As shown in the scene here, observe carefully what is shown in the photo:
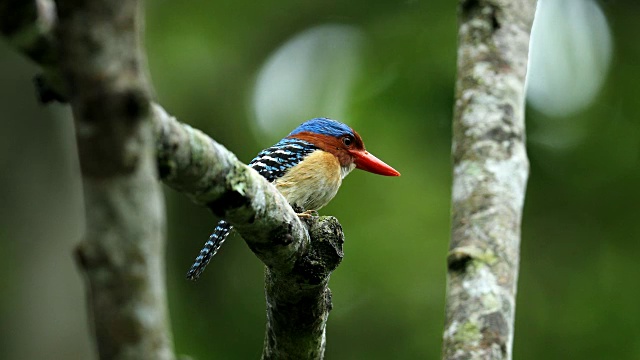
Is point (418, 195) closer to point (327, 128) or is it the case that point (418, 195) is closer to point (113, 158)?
point (327, 128)

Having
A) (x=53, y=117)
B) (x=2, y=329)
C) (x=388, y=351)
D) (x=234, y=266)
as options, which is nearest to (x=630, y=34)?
(x=388, y=351)

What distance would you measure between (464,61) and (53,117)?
3.62 m

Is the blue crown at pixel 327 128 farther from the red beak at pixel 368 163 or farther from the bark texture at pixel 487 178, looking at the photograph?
the bark texture at pixel 487 178

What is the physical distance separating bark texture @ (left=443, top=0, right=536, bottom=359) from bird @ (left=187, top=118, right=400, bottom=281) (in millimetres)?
1381

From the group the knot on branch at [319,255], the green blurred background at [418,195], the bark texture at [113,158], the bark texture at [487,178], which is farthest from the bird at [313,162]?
the bark texture at [113,158]

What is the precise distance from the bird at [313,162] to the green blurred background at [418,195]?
2677mm

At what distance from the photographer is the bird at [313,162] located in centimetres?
527

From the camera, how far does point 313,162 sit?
17.7 feet

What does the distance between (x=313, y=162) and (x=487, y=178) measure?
1988mm

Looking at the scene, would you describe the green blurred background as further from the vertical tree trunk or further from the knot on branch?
the vertical tree trunk

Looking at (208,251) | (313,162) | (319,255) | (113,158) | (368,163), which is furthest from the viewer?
(368,163)

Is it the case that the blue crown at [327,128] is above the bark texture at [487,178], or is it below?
above

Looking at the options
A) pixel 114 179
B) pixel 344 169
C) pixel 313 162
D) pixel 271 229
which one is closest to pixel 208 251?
pixel 313 162

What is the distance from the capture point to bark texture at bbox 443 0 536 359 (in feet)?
10.2
